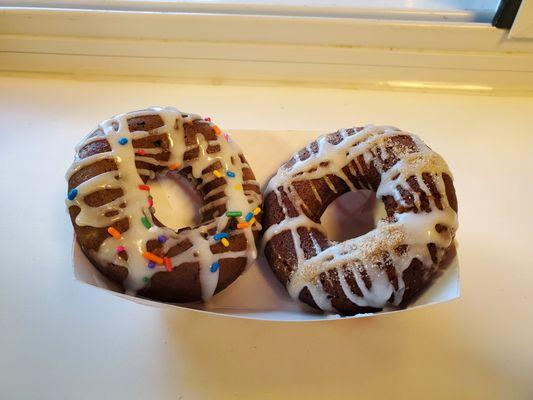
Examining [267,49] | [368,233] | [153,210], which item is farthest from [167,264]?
[267,49]

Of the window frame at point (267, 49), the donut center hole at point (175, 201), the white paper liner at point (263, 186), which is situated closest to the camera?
the white paper liner at point (263, 186)

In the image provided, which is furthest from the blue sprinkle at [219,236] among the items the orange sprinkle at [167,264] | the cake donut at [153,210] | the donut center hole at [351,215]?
the donut center hole at [351,215]

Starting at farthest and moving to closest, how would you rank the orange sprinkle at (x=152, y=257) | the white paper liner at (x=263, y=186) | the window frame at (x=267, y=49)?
the window frame at (x=267, y=49)
the white paper liner at (x=263, y=186)
the orange sprinkle at (x=152, y=257)

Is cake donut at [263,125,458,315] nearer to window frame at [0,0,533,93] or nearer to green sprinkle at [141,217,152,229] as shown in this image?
green sprinkle at [141,217,152,229]

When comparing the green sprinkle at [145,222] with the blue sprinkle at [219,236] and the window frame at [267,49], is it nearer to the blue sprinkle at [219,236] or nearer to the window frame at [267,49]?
the blue sprinkle at [219,236]

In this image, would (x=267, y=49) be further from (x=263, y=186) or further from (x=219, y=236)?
(x=219, y=236)

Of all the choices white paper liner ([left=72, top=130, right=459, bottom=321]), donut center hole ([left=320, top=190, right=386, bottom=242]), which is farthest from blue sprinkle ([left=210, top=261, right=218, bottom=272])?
donut center hole ([left=320, top=190, right=386, bottom=242])
